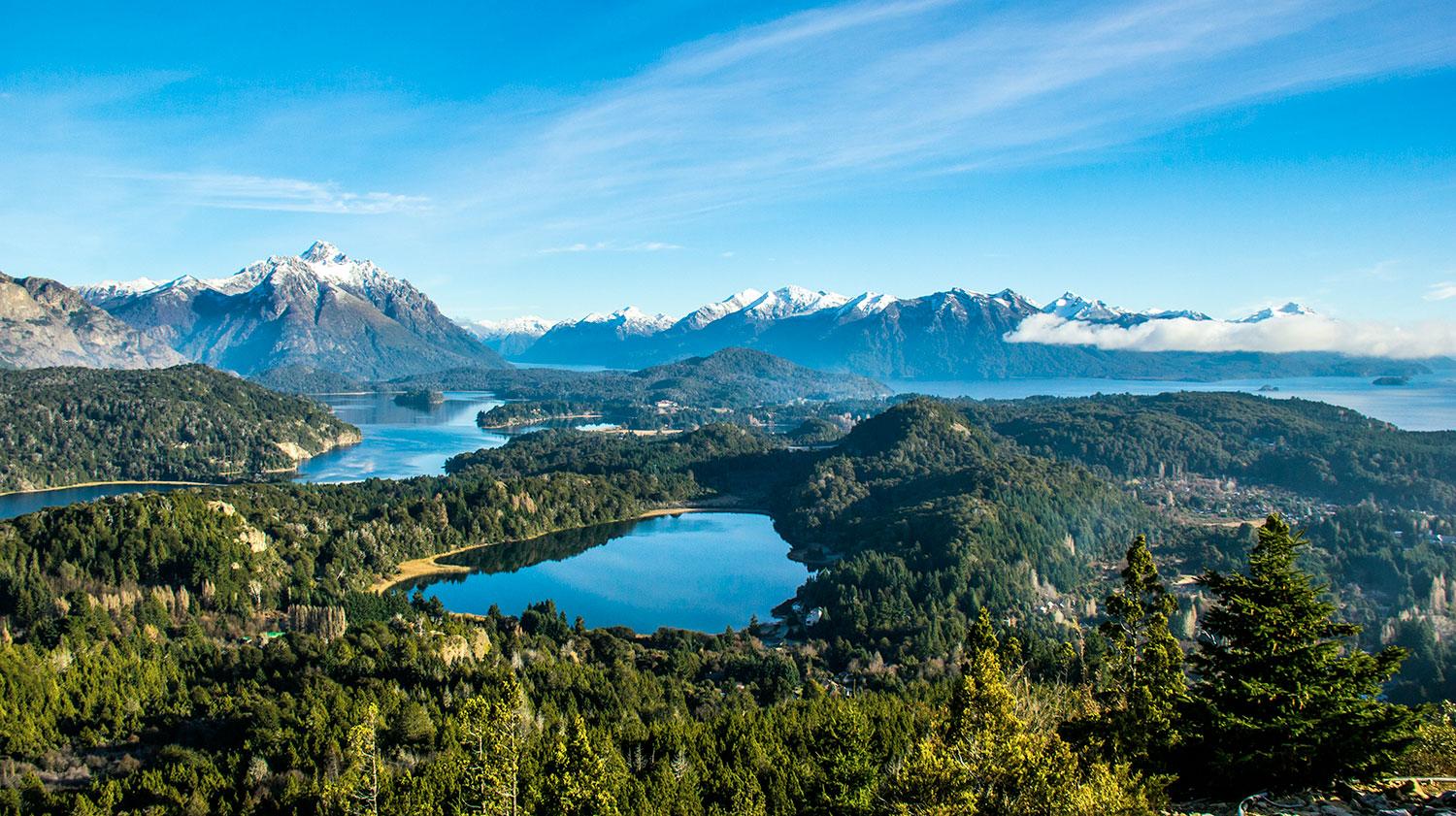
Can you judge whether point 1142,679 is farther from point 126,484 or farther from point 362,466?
Result: point 126,484

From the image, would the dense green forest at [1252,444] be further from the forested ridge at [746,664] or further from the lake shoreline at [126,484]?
the lake shoreline at [126,484]

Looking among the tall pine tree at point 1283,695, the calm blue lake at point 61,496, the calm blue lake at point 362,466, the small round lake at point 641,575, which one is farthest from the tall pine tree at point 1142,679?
the calm blue lake at point 61,496

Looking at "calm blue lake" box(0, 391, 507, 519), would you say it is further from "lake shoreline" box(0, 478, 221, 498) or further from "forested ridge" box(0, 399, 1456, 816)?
"forested ridge" box(0, 399, 1456, 816)

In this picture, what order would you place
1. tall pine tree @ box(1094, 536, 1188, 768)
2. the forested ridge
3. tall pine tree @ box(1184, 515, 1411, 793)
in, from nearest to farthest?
1. tall pine tree @ box(1184, 515, 1411, 793)
2. the forested ridge
3. tall pine tree @ box(1094, 536, 1188, 768)

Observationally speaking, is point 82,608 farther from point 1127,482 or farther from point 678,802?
point 1127,482

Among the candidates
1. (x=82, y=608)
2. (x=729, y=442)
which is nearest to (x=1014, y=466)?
(x=729, y=442)

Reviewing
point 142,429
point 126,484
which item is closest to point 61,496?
point 126,484

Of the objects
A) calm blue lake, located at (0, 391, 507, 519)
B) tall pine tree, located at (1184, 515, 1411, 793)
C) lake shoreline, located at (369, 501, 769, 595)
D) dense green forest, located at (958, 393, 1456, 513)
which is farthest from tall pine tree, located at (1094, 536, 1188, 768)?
calm blue lake, located at (0, 391, 507, 519)
